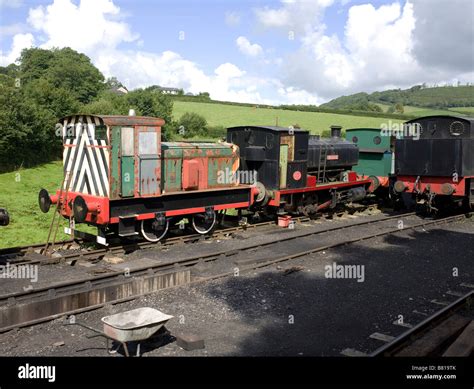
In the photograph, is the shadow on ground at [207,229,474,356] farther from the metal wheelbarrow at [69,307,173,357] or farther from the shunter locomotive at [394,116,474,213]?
the shunter locomotive at [394,116,474,213]

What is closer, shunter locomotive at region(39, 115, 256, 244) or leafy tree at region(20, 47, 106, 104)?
shunter locomotive at region(39, 115, 256, 244)

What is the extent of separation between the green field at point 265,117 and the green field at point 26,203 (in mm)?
22623

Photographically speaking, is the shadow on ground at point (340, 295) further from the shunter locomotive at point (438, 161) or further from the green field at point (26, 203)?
the green field at point (26, 203)

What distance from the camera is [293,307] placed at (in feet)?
30.4

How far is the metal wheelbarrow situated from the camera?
6887 mm

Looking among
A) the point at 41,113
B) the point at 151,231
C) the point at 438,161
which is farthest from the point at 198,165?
the point at 41,113

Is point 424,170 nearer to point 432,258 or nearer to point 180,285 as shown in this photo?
point 432,258

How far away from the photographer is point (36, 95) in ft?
115

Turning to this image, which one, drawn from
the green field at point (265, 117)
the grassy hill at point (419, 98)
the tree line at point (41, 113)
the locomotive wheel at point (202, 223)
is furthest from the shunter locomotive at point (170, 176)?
the grassy hill at point (419, 98)

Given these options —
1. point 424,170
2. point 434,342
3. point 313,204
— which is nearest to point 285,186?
point 313,204

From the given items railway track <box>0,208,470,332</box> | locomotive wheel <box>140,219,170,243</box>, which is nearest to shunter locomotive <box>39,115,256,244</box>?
locomotive wheel <box>140,219,170,243</box>

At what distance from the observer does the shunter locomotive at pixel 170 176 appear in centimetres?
1237

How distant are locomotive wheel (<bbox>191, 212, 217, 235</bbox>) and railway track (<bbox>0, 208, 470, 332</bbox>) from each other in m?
1.95
